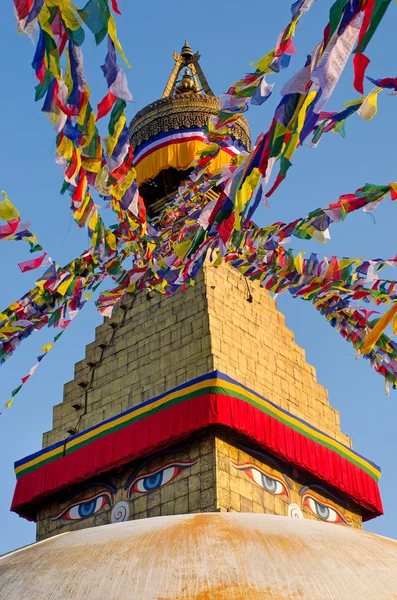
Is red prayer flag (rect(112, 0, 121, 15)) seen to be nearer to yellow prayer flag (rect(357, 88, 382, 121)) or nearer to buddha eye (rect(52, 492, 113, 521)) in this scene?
yellow prayer flag (rect(357, 88, 382, 121))

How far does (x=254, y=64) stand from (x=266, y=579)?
10.6ft

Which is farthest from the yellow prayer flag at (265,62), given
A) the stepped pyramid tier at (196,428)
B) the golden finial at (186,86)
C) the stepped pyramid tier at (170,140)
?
the golden finial at (186,86)

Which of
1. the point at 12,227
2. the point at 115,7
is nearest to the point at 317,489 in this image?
the point at 12,227

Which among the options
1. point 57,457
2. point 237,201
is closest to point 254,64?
point 237,201

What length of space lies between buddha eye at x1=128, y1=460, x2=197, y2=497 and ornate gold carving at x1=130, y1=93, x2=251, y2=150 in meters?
6.52

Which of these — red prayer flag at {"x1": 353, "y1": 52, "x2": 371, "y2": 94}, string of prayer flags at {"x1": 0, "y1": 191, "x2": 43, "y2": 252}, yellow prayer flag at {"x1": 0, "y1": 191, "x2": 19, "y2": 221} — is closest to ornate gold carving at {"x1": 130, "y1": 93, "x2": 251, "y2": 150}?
string of prayer flags at {"x1": 0, "y1": 191, "x2": 43, "y2": 252}

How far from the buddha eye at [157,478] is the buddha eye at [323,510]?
1.74 metres

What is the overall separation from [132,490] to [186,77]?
8.99 meters

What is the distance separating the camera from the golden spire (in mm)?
15956

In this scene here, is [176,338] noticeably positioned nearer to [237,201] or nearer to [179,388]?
[179,388]

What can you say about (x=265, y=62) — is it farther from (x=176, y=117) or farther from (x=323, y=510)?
(x=176, y=117)

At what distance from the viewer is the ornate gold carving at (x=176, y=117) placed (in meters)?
14.4

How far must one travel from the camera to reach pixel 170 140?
14.3 meters

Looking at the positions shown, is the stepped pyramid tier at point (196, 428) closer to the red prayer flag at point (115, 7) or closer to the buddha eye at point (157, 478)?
the buddha eye at point (157, 478)
